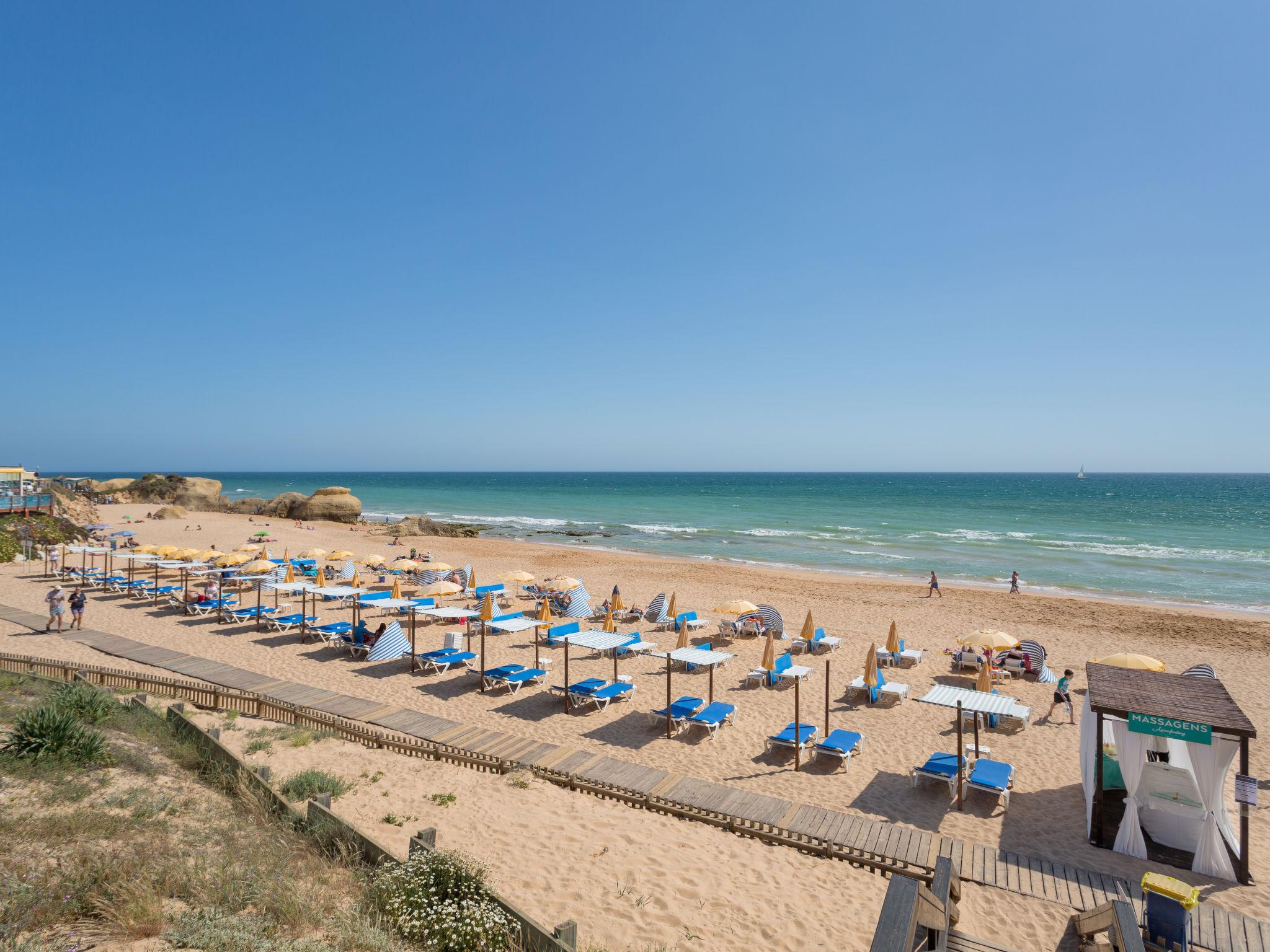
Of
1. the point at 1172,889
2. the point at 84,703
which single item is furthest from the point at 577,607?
the point at 1172,889

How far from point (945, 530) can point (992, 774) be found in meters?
48.5

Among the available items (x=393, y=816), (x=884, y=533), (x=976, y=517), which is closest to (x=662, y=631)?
(x=393, y=816)

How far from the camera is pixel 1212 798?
25.5 ft

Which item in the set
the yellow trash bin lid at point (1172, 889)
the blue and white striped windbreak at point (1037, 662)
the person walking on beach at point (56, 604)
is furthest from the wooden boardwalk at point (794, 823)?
the blue and white striped windbreak at point (1037, 662)

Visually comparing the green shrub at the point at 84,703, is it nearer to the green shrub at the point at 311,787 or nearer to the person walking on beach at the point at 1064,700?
the green shrub at the point at 311,787

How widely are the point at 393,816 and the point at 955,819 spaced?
772 cm

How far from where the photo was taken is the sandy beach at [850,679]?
936 centimetres

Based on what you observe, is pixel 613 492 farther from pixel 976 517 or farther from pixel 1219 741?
pixel 1219 741

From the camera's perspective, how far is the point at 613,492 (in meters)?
116

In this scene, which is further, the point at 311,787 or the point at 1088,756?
the point at 1088,756

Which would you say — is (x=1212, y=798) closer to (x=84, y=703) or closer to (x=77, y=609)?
(x=84, y=703)

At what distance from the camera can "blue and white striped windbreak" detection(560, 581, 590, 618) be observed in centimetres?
2081

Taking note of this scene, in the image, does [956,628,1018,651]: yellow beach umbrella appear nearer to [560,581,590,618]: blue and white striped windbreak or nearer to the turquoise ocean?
[560,581,590,618]: blue and white striped windbreak

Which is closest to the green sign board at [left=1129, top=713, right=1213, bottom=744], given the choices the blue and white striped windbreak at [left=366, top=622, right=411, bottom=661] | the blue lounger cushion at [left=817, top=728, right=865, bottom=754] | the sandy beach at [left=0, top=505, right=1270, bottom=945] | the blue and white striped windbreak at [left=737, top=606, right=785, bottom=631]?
the sandy beach at [left=0, top=505, right=1270, bottom=945]
